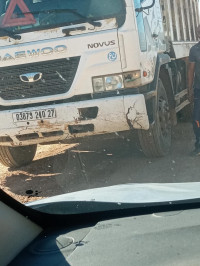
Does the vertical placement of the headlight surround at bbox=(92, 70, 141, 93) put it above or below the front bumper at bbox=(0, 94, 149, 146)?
above

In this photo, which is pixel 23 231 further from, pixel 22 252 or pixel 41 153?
pixel 41 153

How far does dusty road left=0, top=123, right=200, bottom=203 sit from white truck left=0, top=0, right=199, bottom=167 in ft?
1.67

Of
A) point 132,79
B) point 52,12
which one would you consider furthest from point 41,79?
point 132,79

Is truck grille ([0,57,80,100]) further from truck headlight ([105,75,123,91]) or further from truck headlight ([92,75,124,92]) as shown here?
truck headlight ([105,75,123,91])

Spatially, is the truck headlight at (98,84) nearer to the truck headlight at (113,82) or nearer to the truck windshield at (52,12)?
the truck headlight at (113,82)

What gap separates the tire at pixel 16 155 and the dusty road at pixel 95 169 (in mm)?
110

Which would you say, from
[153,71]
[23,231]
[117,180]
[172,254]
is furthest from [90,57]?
[172,254]

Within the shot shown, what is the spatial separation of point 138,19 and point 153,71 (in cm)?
71

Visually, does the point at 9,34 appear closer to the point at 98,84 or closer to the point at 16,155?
the point at 98,84

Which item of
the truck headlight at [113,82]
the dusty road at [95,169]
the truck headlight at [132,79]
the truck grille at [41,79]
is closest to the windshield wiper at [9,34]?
the truck grille at [41,79]

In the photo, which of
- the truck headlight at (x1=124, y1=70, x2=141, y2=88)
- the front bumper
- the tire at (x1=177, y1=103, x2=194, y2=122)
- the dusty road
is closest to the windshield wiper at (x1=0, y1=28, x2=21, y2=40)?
the front bumper

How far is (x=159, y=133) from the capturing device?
19.8 ft

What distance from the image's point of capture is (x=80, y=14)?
530cm

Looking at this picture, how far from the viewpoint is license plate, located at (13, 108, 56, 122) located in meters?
5.43
